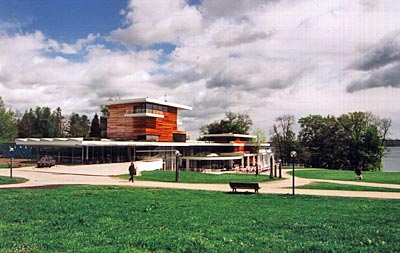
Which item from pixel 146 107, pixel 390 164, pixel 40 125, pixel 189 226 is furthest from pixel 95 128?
pixel 390 164

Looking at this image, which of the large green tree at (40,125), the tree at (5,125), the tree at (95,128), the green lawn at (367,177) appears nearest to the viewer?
the green lawn at (367,177)

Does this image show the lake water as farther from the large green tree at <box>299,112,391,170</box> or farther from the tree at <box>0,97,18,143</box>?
the tree at <box>0,97,18,143</box>

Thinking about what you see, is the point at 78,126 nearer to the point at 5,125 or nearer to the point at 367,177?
the point at 5,125

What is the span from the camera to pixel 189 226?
9211 millimetres

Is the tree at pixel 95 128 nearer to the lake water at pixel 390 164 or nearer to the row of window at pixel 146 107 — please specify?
the row of window at pixel 146 107

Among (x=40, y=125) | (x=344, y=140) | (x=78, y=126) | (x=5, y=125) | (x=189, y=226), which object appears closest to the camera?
(x=189, y=226)

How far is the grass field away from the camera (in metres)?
7.28

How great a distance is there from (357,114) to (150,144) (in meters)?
43.4

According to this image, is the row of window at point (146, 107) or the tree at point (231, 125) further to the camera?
the tree at point (231, 125)

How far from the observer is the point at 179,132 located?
172ft

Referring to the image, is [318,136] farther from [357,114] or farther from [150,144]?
[150,144]

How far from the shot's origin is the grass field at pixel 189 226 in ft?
23.9

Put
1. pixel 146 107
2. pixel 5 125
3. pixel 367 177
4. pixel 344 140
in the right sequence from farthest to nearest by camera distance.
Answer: pixel 344 140 → pixel 5 125 → pixel 146 107 → pixel 367 177

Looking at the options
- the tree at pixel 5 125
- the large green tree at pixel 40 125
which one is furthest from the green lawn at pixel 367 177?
the large green tree at pixel 40 125
